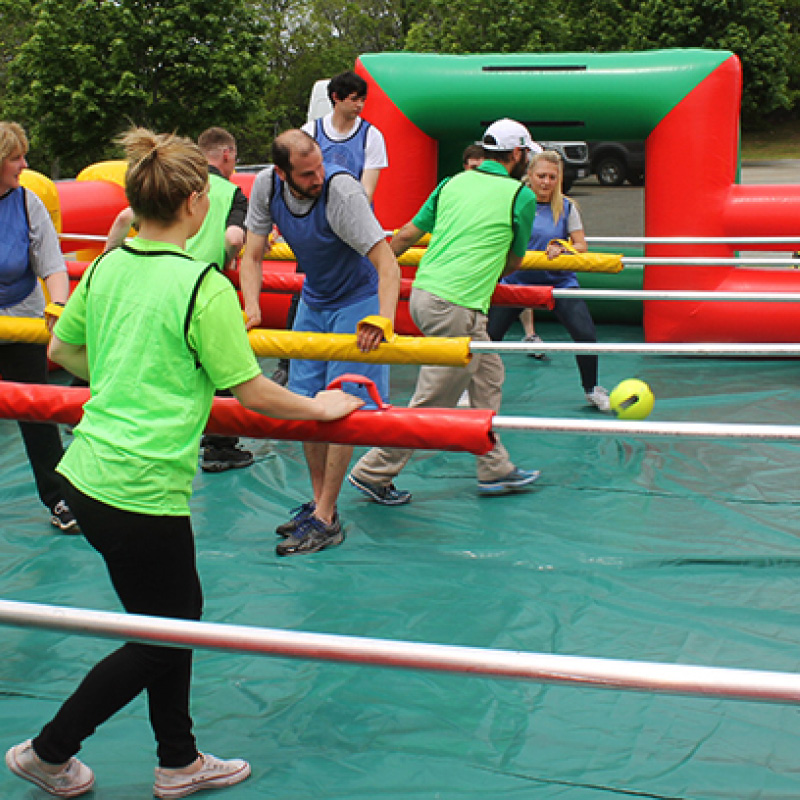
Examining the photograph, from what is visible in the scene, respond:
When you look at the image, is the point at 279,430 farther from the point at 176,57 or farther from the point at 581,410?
the point at 176,57

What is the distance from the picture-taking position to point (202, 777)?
8.81ft

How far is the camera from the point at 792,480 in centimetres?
503

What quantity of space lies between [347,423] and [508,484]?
2.12 m

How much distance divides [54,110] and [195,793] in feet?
92.0

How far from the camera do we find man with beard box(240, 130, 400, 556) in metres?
3.79

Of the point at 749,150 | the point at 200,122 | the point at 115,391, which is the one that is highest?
the point at 115,391

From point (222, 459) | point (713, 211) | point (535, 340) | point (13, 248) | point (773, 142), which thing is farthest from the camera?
point (773, 142)

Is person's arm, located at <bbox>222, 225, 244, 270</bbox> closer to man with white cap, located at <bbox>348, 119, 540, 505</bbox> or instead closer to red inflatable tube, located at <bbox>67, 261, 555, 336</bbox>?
red inflatable tube, located at <bbox>67, 261, 555, 336</bbox>

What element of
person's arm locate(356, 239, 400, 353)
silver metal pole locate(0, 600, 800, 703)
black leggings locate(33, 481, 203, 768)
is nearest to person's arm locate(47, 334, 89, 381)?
black leggings locate(33, 481, 203, 768)

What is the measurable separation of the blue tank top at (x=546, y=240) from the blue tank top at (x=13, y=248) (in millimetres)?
3049

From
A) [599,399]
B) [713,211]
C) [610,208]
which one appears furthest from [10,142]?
[610,208]

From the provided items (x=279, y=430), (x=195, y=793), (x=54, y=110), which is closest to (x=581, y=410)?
(x=279, y=430)

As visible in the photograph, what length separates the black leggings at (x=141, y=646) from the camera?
2.40 metres

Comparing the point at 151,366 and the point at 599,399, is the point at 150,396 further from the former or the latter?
the point at 599,399
